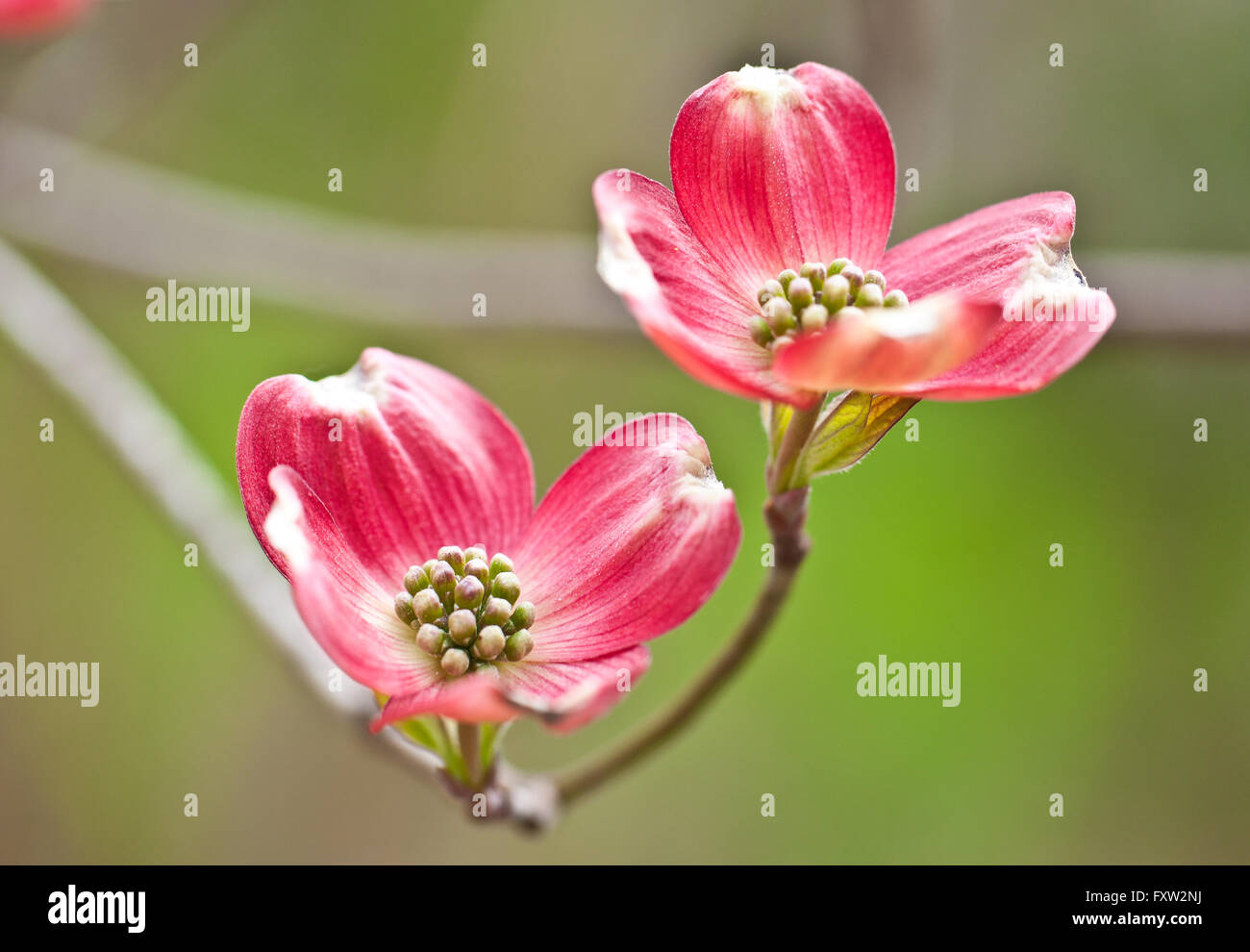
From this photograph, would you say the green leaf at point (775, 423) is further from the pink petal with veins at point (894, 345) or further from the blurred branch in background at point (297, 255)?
the blurred branch in background at point (297, 255)

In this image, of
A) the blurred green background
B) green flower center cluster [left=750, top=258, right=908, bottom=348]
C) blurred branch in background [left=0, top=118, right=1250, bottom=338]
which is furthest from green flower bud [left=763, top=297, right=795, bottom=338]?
the blurred green background

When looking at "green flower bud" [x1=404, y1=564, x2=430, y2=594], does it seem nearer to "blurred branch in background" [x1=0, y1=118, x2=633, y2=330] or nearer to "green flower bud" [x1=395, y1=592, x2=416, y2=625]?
"green flower bud" [x1=395, y1=592, x2=416, y2=625]

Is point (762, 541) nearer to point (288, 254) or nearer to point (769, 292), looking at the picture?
point (288, 254)

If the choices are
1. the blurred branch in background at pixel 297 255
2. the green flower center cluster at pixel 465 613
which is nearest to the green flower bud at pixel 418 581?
the green flower center cluster at pixel 465 613

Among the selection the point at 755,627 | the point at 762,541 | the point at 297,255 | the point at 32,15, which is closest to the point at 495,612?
the point at 755,627

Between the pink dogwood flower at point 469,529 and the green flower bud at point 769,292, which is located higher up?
the green flower bud at point 769,292
